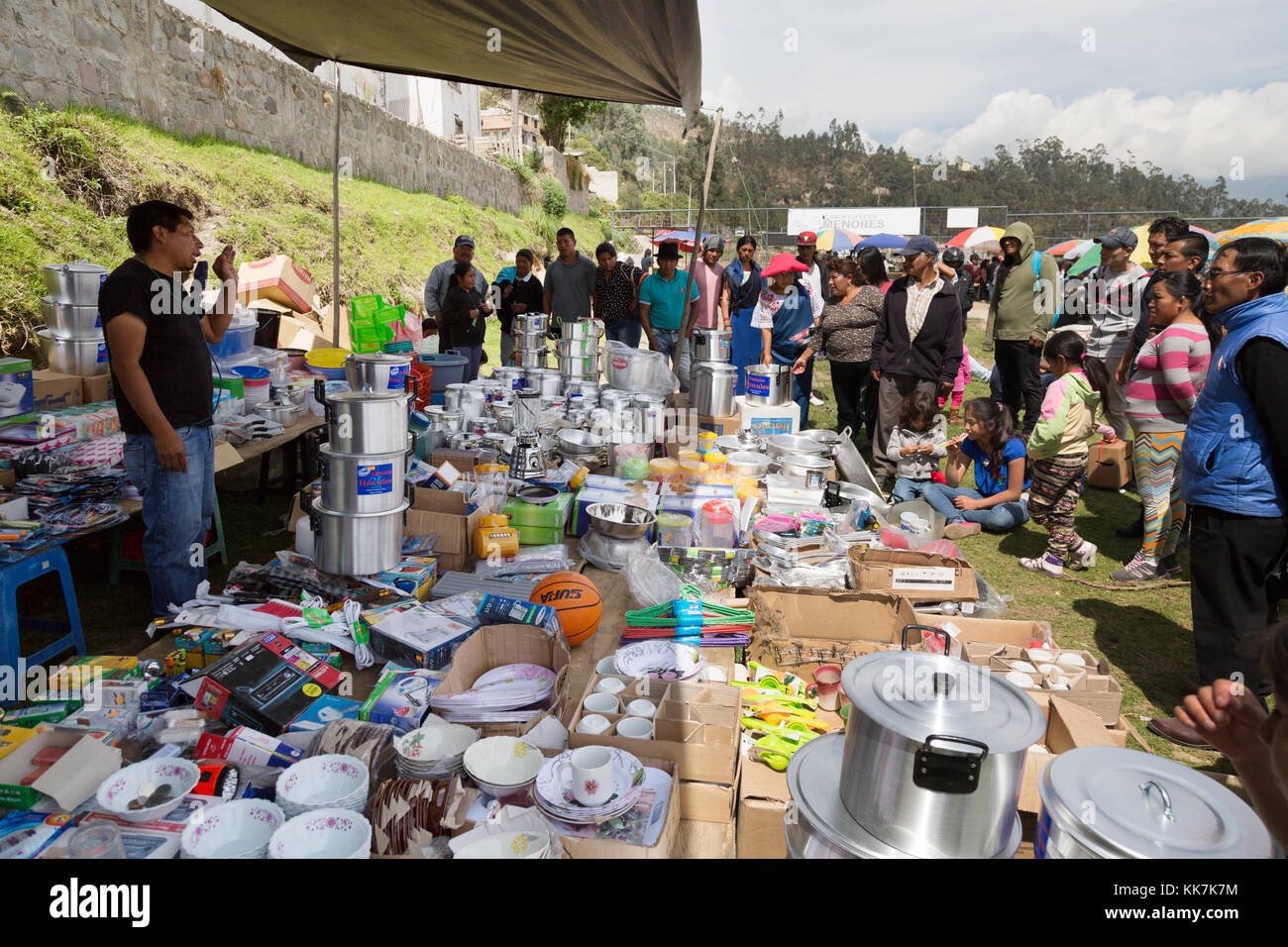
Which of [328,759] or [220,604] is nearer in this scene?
[328,759]

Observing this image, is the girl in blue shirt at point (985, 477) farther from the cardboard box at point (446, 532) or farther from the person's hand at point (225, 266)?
the person's hand at point (225, 266)

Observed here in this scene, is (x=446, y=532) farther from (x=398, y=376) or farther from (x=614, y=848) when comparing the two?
(x=614, y=848)

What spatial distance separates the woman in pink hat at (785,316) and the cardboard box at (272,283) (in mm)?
4594

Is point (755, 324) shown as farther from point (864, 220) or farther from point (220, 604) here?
point (864, 220)

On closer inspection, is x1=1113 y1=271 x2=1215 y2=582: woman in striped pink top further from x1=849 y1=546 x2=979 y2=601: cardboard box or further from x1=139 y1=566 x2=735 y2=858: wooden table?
x1=139 y1=566 x2=735 y2=858: wooden table

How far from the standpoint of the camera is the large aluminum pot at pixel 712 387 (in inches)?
226

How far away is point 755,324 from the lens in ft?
24.9

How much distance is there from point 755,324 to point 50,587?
5987 mm

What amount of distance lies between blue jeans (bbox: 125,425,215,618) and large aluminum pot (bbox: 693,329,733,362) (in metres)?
4.32

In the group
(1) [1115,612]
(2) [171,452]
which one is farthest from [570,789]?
(1) [1115,612]


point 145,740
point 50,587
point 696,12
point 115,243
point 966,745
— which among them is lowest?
point 50,587

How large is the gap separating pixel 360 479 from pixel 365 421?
0.70ft

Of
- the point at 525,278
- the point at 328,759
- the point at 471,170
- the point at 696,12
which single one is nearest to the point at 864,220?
the point at 471,170

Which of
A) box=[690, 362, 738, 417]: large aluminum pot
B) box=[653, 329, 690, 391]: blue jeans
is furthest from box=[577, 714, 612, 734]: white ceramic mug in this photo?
box=[653, 329, 690, 391]: blue jeans
